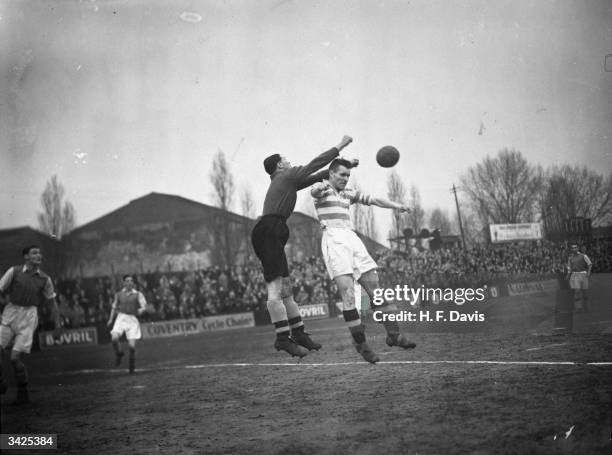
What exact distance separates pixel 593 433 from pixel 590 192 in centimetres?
543

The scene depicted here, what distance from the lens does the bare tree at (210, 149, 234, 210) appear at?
25.7 ft

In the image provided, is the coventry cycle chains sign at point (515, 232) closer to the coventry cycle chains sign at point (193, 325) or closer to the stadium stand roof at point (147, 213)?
the stadium stand roof at point (147, 213)

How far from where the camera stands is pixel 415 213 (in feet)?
20.0

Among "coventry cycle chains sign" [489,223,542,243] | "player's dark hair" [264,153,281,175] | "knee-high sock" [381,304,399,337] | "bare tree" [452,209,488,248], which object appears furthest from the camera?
"bare tree" [452,209,488,248]

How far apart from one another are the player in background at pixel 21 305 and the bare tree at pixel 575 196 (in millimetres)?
8134

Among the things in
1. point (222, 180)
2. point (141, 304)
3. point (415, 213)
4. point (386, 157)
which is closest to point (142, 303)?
point (141, 304)

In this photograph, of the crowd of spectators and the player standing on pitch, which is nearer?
the player standing on pitch

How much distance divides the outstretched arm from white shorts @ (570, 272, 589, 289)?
6.52 meters

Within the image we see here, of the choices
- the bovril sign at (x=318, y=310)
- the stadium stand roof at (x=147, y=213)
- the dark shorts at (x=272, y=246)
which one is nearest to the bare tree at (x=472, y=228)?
the bovril sign at (x=318, y=310)

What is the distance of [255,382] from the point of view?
876 centimetres

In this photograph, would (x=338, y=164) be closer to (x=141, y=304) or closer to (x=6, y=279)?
(x=6, y=279)

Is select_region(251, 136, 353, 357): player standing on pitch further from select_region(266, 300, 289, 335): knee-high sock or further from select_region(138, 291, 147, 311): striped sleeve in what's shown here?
select_region(138, 291, 147, 311): striped sleeve

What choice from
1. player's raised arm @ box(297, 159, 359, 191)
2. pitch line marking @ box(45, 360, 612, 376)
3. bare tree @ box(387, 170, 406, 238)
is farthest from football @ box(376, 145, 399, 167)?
pitch line marking @ box(45, 360, 612, 376)

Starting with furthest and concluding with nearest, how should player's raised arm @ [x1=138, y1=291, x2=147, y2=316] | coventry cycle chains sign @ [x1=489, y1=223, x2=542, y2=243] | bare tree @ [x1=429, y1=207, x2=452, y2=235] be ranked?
1. player's raised arm @ [x1=138, y1=291, x2=147, y2=316]
2. coventry cycle chains sign @ [x1=489, y1=223, x2=542, y2=243]
3. bare tree @ [x1=429, y1=207, x2=452, y2=235]
